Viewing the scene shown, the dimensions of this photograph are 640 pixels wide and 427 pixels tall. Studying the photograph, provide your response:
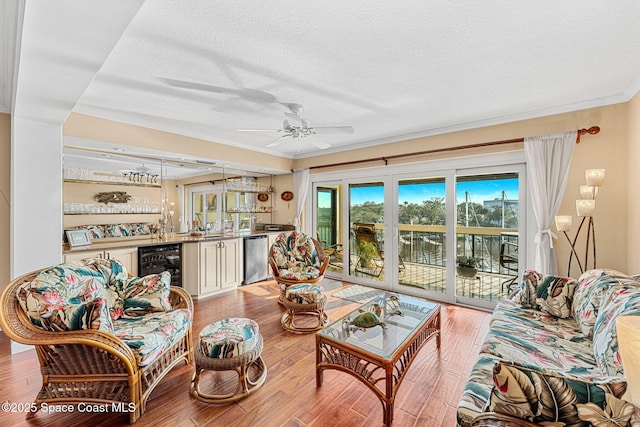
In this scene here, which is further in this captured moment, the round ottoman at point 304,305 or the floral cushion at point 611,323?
the round ottoman at point 304,305

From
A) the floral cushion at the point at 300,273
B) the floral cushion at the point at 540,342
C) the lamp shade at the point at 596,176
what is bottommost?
the floral cushion at the point at 540,342

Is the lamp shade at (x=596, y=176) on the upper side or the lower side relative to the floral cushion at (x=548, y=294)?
upper

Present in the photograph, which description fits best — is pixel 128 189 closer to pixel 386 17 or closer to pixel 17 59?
pixel 17 59

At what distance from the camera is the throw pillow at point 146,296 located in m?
2.14

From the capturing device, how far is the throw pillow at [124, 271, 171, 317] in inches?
84.4

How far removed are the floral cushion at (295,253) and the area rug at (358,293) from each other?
71cm

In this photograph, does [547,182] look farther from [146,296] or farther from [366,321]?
[146,296]

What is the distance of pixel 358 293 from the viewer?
Answer: 162 inches

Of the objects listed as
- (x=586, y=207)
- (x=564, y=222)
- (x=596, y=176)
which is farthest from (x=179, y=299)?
(x=596, y=176)

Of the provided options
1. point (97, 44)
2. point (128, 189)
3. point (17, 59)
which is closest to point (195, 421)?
point (97, 44)

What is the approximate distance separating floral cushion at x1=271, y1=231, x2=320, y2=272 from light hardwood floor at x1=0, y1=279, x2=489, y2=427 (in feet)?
3.71

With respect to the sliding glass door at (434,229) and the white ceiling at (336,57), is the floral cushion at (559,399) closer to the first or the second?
the white ceiling at (336,57)

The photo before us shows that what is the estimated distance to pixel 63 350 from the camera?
5.06ft

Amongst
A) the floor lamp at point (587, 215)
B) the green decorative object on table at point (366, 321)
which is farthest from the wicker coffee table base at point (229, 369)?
the floor lamp at point (587, 215)
